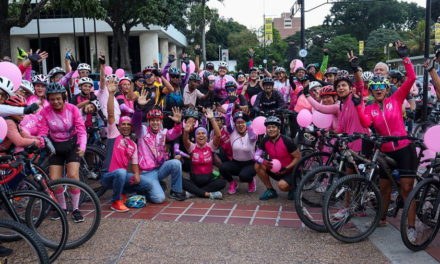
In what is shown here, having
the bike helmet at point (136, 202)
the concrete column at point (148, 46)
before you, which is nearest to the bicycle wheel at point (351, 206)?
the bike helmet at point (136, 202)

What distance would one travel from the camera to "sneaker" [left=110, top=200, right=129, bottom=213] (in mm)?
5715

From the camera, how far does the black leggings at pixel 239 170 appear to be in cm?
672

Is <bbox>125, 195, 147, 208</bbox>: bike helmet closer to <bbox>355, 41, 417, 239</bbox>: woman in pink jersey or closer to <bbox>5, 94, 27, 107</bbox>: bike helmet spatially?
<bbox>5, 94, 27, 107</bbox>: bike helmet

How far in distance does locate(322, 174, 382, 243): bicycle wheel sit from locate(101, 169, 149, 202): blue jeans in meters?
2.90

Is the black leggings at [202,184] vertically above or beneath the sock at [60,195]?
beneath

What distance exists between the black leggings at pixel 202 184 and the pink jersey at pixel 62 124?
6.30ft

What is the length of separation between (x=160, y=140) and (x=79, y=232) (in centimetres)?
223

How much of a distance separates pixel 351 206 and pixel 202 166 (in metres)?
2.76

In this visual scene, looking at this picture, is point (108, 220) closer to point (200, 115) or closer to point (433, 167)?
point (200, 115)

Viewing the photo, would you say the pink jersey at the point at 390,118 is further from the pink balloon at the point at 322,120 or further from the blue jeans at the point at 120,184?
the blue jeans at the point at 120,184

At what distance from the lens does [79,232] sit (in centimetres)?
461

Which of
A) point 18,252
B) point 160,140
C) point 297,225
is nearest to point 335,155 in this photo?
point 297,225

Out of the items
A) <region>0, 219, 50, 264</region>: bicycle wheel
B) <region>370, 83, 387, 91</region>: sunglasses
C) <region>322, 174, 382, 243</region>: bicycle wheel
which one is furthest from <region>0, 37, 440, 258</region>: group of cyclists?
<region>0, 219, 50, 264</region>: bicycle wheel

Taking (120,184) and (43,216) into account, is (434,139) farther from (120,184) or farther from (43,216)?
(43,216)
